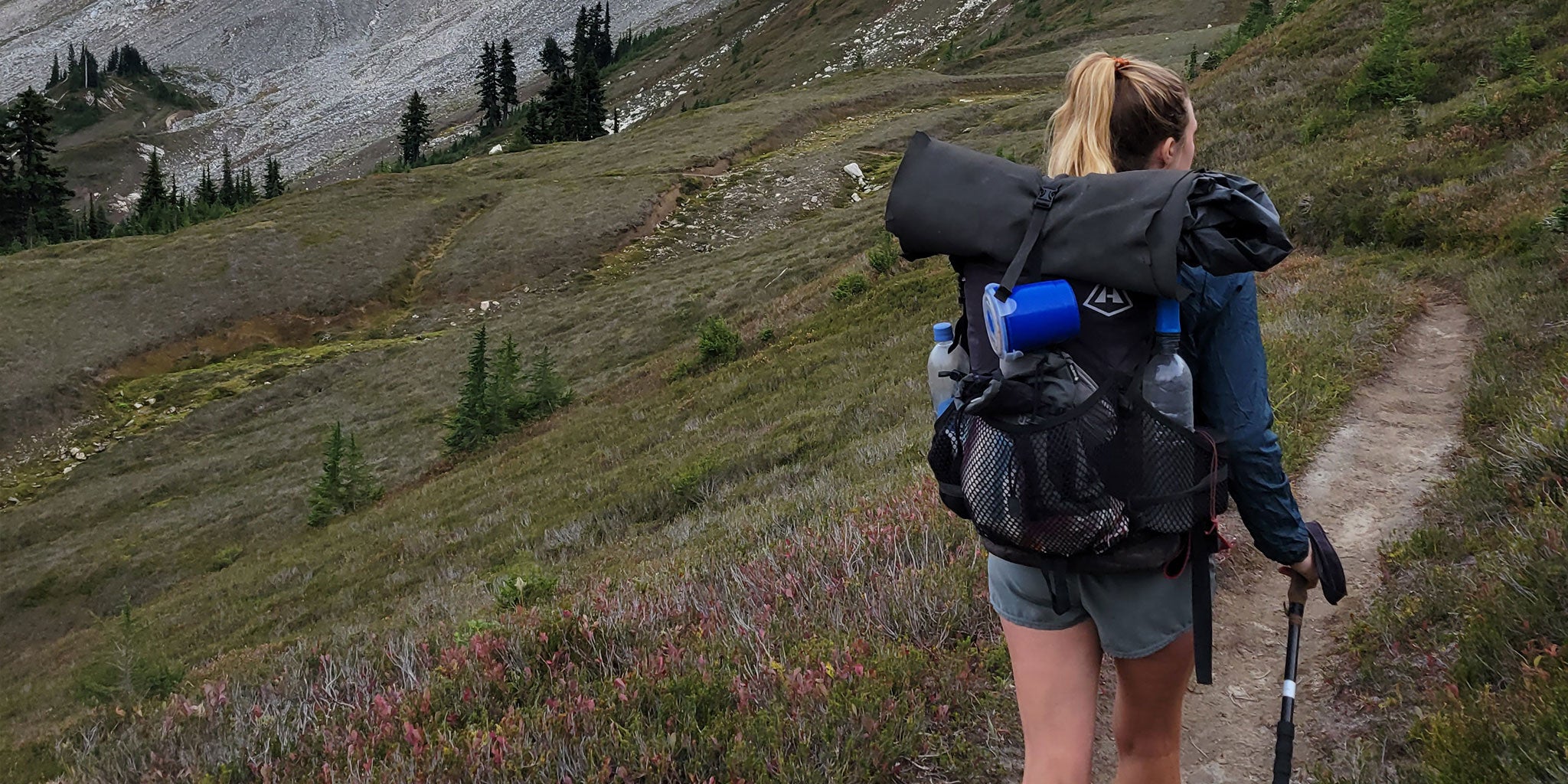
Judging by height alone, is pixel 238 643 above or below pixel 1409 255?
below

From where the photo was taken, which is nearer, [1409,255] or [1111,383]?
[1111,383]

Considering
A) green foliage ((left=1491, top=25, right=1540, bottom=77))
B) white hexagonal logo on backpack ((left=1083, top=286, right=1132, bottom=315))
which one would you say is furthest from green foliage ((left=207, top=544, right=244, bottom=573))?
green foliage ((left=1491, top=25, right=1540, bottom=77))

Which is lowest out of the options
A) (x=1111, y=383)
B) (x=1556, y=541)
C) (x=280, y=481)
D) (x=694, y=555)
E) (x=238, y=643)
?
(x=280, y=481)

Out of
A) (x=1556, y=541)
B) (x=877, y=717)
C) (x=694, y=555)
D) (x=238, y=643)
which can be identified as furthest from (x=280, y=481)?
(x=1556, y=541)

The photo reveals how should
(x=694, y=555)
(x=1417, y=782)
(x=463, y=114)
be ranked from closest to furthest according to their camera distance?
(x=1417, y=782) → (x=694, y=555) → (x=463, y=114)

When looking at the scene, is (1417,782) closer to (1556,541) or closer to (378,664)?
(1556,541)

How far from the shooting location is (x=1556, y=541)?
3512 mm

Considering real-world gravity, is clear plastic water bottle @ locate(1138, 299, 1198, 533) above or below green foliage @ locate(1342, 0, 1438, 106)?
above

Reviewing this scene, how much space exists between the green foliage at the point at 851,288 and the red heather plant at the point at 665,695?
15.9 metres

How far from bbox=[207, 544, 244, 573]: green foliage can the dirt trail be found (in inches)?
892

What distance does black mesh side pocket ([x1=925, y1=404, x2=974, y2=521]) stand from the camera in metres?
2.46

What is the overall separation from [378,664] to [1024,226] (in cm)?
453

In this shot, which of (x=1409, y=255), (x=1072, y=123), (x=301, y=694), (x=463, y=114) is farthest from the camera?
(x=463, y=114)

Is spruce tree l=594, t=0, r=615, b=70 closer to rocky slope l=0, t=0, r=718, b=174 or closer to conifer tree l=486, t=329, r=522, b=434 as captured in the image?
rocky slope l=0, t=0, r=718, b=174
